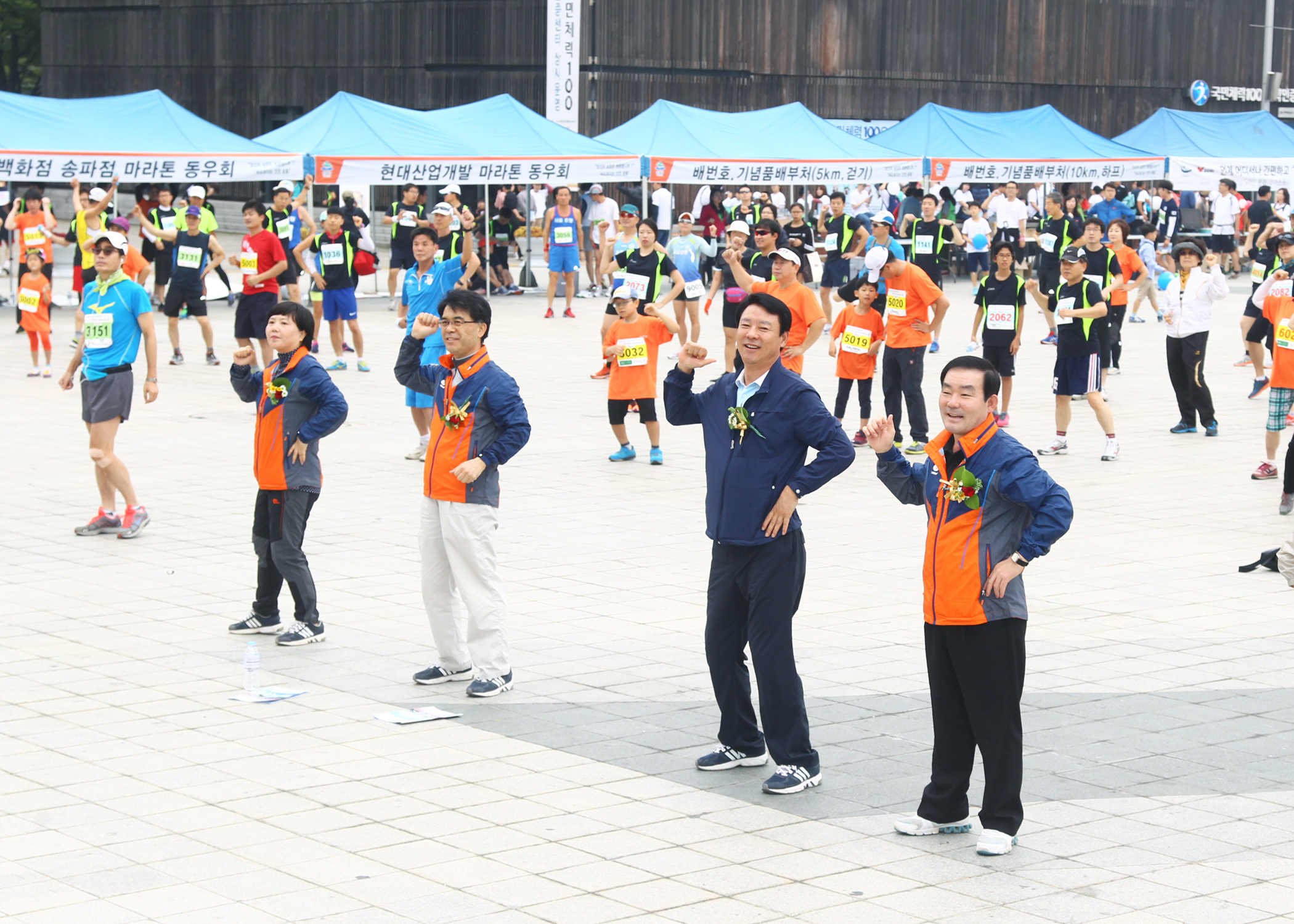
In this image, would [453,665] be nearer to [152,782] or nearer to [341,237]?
[152,782]

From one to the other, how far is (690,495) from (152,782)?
21.7 feet

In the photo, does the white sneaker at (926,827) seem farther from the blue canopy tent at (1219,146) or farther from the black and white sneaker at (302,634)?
the blue canopy tent at (1219,146)

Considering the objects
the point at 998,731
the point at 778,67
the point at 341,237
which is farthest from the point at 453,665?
the point at 778,67

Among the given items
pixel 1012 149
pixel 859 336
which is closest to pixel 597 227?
pixel 1012 149

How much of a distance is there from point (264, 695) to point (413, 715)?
2.49 ft

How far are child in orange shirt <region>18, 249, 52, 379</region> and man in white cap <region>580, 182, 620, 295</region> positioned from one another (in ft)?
41.3

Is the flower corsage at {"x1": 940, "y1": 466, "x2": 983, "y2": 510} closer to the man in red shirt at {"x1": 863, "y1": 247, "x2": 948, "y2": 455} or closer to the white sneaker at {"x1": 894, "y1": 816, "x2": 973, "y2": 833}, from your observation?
the white sneaker at {"x1": 894, "y1": 816, "x2": 973, "y2": 833}

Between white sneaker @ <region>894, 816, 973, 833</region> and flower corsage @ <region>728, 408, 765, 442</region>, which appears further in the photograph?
flower corsage @ <region>728, 408, 765, 442</region>

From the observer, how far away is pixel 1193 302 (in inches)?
579

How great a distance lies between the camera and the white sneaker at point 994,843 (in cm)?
550

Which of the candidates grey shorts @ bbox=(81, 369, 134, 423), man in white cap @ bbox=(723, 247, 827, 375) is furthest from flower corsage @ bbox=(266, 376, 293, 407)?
man in white cap @ bbox=(723, 247, 827, 375)

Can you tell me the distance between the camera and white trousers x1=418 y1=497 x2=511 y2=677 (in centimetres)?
734

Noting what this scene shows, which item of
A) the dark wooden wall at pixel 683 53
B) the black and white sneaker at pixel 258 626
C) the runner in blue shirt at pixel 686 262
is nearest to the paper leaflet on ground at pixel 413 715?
the black and white sneaker at pixel 258 626

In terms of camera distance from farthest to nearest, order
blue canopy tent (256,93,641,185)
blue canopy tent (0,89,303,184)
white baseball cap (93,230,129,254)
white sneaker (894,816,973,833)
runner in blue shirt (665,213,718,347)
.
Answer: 1. blue canopy tent (256,93,641,185)
2. blue canopy tent (0,89,303,184)
3. runner in blue shirt (665,213,718,347)
4. white baseball cap (93,230,129,254)
5. white sneaker (894,816,973,833)
